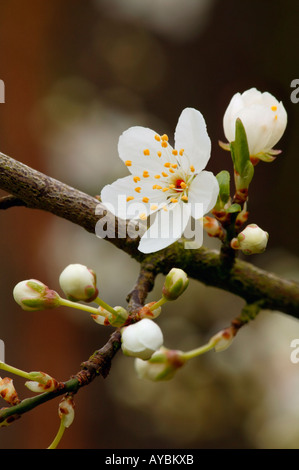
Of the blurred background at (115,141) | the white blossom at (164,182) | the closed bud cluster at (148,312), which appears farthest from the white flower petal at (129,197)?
the blurred background at (115,141)

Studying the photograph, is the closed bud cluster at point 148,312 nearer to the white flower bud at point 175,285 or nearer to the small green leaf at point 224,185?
the white flower bud at point 175,285

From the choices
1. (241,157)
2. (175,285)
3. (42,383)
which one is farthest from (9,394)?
(241,157)

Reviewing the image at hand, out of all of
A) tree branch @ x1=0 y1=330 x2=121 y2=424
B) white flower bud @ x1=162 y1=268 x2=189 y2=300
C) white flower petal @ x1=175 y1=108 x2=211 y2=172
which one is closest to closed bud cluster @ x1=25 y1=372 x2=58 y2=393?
tree branch @ x1=0 y1=330 x2=121 y2=424

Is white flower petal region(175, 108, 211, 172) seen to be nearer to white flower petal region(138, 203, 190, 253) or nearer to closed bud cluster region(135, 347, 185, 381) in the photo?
white flower petal region(138, 203, 190, 253)

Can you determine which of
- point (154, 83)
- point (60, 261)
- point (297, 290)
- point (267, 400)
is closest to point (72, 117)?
point (154, 83)

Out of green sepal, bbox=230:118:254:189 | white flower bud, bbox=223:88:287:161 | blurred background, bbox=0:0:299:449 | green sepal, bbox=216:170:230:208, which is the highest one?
white flower bud, bbox=223:88:287:161

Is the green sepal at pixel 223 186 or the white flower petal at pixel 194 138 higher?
the white flower petal at pixel 194 138
